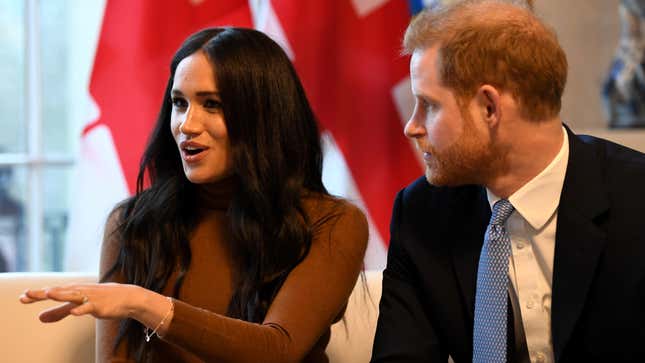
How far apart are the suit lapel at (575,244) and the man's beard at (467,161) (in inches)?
5.3

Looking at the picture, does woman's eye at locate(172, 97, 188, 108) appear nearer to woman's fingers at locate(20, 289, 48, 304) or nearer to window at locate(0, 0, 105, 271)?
woman's fingers at locate(20, 289, 48, 304)

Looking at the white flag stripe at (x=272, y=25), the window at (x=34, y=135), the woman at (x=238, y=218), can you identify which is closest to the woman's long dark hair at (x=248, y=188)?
the woman at (x=238, y=218)

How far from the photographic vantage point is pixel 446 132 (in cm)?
170

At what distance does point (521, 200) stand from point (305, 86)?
1151mm

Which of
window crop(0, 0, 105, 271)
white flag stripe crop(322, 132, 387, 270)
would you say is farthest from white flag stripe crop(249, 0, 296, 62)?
window crop(0, 0, 105, 271)

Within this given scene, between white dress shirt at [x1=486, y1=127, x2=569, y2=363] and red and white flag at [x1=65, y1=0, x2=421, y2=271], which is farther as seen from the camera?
red and white flag at [x1=65, y1=0, x2=421, y2=271]

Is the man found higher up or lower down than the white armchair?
higher up

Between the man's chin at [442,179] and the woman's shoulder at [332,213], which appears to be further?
the woman's shoulder at [332,213]

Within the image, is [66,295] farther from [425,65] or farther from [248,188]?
[425,65]

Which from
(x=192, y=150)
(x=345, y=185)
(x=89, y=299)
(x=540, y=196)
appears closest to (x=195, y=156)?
(x=192, y=150)

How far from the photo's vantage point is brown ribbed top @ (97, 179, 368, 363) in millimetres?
1734

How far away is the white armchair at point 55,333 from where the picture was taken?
7.11 feet

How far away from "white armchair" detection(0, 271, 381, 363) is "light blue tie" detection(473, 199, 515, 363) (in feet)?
1.54

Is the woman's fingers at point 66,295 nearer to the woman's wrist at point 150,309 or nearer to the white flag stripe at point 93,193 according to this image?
the woman's wrist at point 150,309
